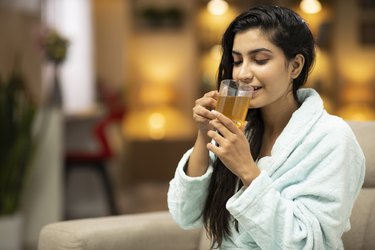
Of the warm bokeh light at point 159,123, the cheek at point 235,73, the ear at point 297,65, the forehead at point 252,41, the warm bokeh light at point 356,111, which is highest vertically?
the forehead at point 252,41

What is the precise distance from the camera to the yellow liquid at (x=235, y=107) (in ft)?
5.30

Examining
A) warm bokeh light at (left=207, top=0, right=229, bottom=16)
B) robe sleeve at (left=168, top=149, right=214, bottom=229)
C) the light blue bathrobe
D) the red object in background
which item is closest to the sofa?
robe sleeve at (left=168, top=149, right=214, bottom=229)

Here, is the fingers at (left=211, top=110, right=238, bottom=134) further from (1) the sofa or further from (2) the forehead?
(1) the sofa

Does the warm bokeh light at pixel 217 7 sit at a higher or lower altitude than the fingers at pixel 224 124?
lower

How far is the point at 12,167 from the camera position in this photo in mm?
4324

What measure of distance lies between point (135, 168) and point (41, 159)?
11.3 ft

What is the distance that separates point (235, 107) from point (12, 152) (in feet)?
9.61

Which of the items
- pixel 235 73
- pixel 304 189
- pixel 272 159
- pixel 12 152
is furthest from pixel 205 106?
pixel 12 152

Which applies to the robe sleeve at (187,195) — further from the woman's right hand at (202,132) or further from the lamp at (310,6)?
the lamp at (310,6)

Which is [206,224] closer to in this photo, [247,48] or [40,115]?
[247,48]

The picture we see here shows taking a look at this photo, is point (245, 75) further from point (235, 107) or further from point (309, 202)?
point (309, 202)

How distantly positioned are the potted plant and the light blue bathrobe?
2743 mm

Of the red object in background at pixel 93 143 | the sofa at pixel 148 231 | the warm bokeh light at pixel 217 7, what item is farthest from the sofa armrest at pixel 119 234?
the warm bokeh light at pixel 217 7

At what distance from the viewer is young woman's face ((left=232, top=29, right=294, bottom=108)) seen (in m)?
1.73
